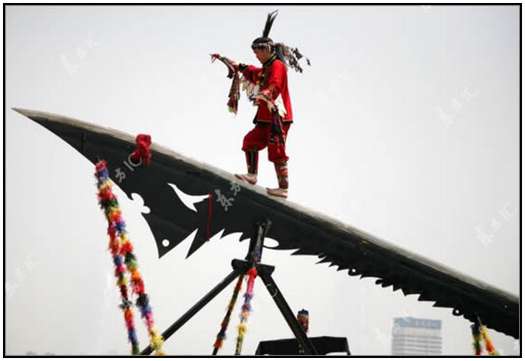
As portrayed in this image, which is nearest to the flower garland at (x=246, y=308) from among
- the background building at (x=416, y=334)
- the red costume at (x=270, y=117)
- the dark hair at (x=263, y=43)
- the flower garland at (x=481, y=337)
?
the red costume at (x=270, y=117)

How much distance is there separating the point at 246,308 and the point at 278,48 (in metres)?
2.89

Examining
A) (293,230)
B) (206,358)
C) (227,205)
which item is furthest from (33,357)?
(293,230)

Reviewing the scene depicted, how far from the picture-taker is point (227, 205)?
8664 millimetres

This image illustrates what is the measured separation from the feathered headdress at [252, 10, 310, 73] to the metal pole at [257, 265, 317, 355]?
7.54 feet

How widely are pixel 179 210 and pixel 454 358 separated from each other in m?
3.29

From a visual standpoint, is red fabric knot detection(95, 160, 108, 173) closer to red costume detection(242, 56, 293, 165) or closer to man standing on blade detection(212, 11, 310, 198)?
man standing on blade detection(212, 11, 310, 198)

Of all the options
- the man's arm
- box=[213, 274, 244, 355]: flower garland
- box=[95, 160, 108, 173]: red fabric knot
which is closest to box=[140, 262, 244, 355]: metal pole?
box=[213, 274, 244, 355]: flower garland

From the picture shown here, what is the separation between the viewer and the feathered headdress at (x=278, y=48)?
8844 mm

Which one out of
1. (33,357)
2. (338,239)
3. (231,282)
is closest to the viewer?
(33,357)

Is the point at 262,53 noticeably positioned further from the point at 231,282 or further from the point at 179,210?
the point at 231,282

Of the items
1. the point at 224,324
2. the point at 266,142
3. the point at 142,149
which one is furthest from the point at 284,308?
the point at 142,149

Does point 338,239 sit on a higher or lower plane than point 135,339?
higher

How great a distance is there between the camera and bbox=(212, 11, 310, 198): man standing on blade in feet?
28.7

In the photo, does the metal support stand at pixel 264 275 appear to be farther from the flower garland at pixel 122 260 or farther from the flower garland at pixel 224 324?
the flower garland at pixel 122 260
